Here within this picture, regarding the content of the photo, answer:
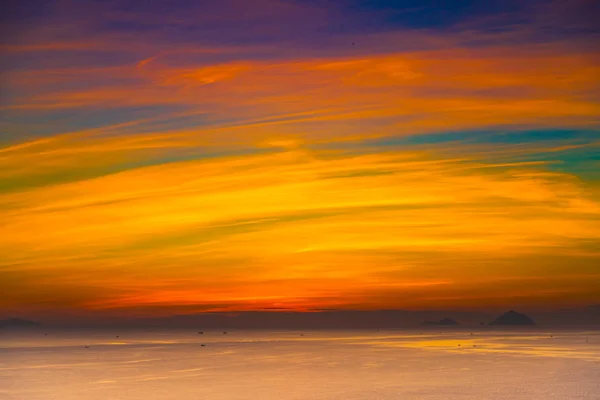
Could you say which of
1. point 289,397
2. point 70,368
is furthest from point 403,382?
point 70,368

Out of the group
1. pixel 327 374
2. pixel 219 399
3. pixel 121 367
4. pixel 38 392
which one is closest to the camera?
pixel 219 399

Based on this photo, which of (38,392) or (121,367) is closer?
(38,392)

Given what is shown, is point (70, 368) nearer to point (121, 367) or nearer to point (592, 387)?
point (121, 367)

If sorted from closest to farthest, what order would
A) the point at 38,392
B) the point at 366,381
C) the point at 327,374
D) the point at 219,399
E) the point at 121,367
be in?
the point at 219,399 < the point at 38,392 < the point at 366,381 < the point at 327,374 < the point at 121,367

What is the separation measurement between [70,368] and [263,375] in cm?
1413

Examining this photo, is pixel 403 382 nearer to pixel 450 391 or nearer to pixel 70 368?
pixel 450 391

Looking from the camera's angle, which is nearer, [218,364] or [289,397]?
[289,397]

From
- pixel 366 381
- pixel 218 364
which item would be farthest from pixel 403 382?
pixel 218 364

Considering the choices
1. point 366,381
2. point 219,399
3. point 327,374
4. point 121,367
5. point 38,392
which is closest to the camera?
point 219,399

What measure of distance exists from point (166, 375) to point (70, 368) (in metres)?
10.3

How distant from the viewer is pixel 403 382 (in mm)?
33844

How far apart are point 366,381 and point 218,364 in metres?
17.2

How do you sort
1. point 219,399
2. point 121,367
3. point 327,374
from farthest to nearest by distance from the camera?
point 121,367, point 327,374, point 219,399

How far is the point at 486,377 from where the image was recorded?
36562 mm
